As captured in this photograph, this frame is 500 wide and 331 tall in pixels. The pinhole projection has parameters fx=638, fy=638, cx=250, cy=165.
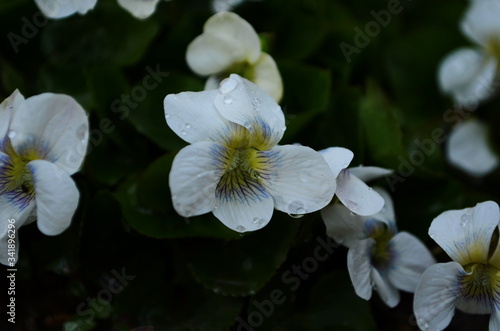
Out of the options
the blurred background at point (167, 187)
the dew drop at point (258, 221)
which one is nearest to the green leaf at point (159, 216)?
the blurred background at point (167, 187)

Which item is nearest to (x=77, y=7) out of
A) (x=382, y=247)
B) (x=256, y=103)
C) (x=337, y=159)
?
(x=256, y=103)

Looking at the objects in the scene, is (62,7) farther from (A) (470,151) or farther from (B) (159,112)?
(A) (470,151)

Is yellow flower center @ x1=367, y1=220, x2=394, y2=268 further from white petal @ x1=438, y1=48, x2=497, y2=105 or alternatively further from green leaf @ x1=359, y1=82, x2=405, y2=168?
white petal @ x1=438, y1=48, x2=497, y2=105

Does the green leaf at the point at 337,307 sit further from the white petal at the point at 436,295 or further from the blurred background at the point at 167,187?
the white petal at the point at 436,295

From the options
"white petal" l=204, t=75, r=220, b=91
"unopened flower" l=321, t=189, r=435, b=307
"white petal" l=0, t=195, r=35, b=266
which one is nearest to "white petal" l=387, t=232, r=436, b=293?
"unopened flower" l=321, t=189, r=435, b=307

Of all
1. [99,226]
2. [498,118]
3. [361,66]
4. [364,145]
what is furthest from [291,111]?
[498,118]

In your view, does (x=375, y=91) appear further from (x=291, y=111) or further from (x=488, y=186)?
(x=488, y=186)
